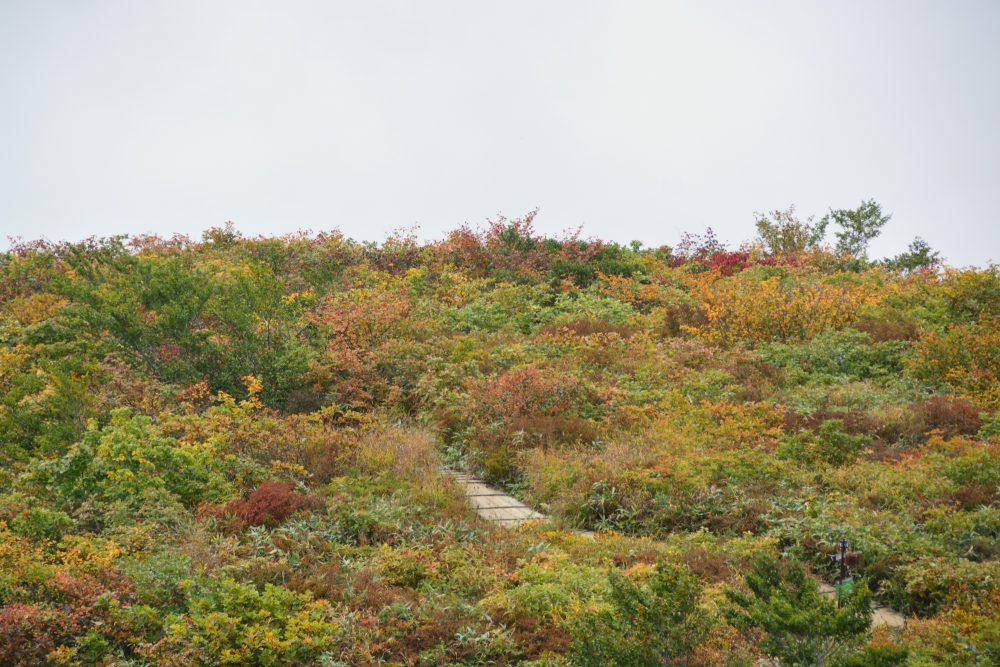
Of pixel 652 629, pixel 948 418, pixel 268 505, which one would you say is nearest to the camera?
pixel 652 629

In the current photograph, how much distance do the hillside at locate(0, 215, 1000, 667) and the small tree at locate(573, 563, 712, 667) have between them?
0.01 metres

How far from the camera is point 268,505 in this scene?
704cm

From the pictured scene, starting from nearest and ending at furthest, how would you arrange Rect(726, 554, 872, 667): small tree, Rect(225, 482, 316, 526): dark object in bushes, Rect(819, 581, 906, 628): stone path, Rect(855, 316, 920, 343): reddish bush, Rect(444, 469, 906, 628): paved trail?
Rect(726, 554, 872, 667): small tree < Rect(819, 581, 906, 628): stone path < Rect(225, 482, 316, 526): dark object in bushes < Rect(444, 469, 906, 628): paved trail < Rect(855, 316, 920, 343): reddish bush

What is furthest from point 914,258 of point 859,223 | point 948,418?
point 948,418

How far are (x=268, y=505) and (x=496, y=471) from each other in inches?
115

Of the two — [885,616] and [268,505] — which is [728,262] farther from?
[268,505]

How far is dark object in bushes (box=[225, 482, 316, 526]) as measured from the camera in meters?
6.91

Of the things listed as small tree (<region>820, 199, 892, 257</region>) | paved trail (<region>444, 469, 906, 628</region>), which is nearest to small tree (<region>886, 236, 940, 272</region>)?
small tree (<region>820, 199, 892, 257</region>)

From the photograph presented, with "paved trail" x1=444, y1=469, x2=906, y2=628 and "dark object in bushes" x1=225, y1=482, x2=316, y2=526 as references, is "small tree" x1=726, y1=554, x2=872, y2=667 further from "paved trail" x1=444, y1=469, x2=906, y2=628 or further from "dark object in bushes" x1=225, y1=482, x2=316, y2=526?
"dark object in bushes" x1=225, y1=482, x2=316, y2=526

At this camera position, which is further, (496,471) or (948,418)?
(496,471)

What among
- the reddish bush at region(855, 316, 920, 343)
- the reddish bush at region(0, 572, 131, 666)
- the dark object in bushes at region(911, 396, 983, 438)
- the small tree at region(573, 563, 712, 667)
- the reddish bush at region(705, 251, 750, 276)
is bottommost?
the reddish bush at region(0, 572, 131, 666)

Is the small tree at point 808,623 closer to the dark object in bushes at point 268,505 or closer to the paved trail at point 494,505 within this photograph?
the paved trail at point 494,505

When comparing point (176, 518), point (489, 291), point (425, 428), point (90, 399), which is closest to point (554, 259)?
point (489, 291)

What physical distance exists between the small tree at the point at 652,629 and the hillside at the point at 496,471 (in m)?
0.01
